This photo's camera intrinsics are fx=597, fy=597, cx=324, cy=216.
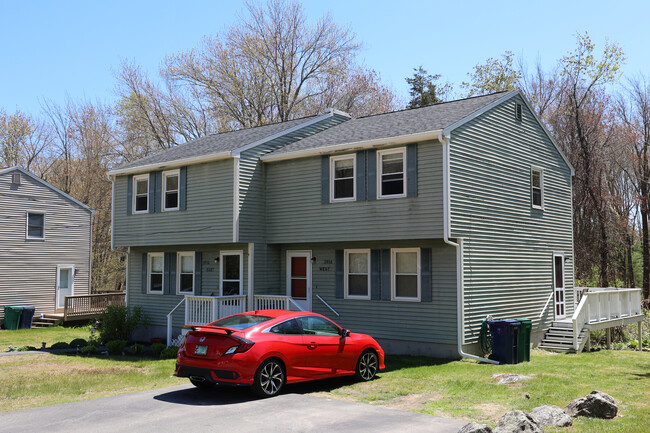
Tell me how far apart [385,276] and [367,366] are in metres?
5.26

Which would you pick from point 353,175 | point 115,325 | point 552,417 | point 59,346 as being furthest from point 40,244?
point 552,417

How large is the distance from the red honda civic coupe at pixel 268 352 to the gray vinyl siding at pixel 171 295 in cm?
746

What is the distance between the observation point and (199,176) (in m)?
19.6

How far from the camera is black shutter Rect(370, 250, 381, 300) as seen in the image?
17.4 m

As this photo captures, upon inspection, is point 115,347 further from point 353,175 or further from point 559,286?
point 559,286

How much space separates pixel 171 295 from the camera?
21.2 m

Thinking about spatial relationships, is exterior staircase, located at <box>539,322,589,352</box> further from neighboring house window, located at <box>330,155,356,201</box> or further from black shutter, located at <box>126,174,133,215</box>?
black shutter, located at <box>126,174,133,215</box>

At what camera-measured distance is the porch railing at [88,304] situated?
27.6 metres

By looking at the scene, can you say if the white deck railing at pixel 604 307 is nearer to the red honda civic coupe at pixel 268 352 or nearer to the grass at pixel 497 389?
the grass at pixel 497 389

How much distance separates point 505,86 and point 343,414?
31345 millimetres

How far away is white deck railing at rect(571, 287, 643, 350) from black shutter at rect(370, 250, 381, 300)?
20.8 ft

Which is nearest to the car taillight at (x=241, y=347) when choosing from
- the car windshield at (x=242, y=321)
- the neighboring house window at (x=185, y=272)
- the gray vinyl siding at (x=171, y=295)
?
the car windshield at (x=242, y=321)

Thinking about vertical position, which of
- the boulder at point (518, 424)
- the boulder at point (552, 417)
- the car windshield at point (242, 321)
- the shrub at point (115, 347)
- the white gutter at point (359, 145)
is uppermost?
the white gutter at point (359, 145)

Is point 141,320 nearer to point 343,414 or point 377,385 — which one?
point 377,385
